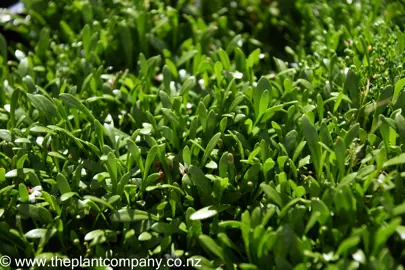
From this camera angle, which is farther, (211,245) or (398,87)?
(398,87)

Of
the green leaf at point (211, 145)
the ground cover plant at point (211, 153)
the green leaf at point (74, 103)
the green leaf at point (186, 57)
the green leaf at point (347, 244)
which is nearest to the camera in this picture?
the green leaf at point (347, 244)

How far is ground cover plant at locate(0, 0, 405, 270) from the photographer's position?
1.71 metres

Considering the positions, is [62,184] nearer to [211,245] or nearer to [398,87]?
[211,245]

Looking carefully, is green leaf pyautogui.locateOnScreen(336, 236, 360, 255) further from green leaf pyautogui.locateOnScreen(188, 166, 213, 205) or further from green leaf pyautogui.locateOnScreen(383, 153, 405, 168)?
green leaf pyautogui.locateOnScreen(188, 166, 213, 205)

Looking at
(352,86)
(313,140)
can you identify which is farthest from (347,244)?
(352,86)

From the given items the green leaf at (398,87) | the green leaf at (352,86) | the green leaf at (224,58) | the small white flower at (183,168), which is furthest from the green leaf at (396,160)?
the green leaf at (224,58)

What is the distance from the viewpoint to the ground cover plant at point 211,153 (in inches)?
67.4

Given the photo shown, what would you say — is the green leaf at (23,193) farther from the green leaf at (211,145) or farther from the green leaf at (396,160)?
the green leaf at (396,160)

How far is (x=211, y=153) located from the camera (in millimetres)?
2064

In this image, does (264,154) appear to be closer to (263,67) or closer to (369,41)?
(369,41)

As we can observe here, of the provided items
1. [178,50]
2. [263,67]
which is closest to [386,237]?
[263,67]

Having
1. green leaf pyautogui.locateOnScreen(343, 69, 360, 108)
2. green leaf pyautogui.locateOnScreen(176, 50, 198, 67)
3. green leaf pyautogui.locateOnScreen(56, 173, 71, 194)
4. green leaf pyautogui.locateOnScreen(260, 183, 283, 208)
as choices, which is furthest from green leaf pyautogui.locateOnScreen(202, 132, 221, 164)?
green leaf pyautogui.locateOnScreen(176, 50, 198, 67)

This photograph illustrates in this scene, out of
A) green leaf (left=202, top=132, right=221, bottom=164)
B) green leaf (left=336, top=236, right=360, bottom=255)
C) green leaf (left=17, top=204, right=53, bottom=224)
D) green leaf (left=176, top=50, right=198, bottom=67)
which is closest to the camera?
green leaf (left=336, top=236, right=360, bottom=255)

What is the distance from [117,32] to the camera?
2906 mm
